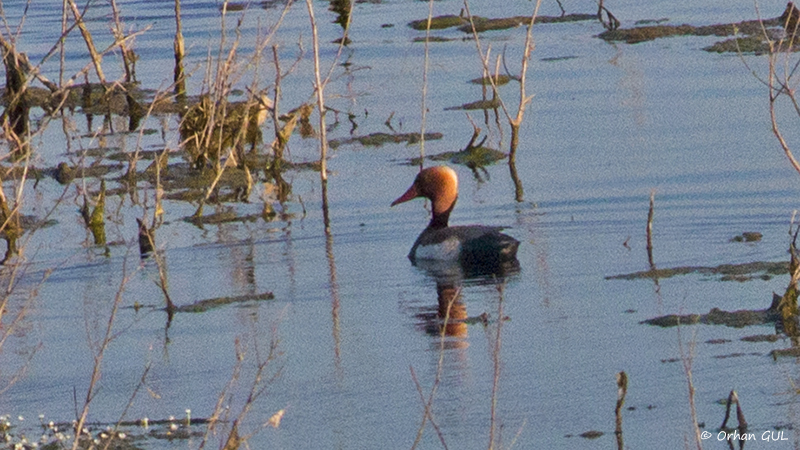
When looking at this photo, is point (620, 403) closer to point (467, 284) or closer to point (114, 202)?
point (467, 284)

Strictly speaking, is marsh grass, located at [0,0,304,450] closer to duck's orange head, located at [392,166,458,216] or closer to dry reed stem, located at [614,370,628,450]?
dry reed stem, located at [614,370,628,450]

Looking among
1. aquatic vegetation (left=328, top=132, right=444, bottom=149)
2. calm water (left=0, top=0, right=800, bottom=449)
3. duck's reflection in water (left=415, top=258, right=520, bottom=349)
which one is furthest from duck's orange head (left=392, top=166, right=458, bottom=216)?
aquatic vegetation (left=328, top=132, right=444, bottom=149)

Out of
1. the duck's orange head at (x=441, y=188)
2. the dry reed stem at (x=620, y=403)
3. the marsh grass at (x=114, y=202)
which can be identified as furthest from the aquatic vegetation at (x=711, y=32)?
the dry reed stem at (x=620, y=403)

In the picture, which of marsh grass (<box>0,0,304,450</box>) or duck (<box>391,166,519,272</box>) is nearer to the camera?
marsh grass (<box>0,0,304,450</box>)

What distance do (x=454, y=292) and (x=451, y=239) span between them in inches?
33.1

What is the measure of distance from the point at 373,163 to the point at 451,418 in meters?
→ 7.61

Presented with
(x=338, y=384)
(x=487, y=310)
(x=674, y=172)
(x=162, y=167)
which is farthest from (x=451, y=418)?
(x=162, y=167)

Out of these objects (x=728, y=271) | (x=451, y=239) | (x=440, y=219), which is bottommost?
(x=440, y=219)

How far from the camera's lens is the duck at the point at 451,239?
35.5 ft

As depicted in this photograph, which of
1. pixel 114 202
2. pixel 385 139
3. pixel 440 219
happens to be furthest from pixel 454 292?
pixel 385 139

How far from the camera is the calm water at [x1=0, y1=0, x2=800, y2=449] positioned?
24.6 ft

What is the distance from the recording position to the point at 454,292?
34.2 ft

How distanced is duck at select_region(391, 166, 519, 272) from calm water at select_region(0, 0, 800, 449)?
0.22m

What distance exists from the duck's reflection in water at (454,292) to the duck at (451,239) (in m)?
0.04
